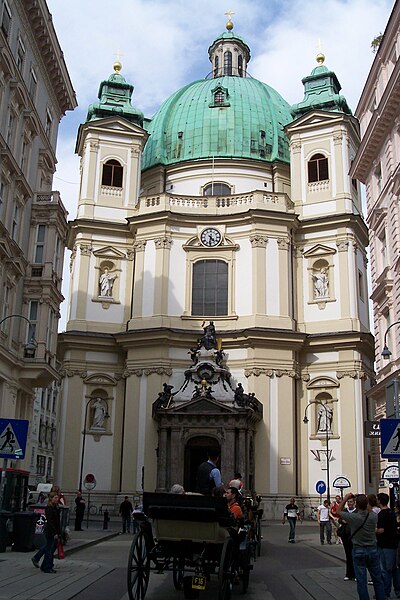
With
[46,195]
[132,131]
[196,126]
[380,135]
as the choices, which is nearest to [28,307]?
[46,195]

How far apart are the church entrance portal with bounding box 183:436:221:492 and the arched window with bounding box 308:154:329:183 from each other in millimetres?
18028

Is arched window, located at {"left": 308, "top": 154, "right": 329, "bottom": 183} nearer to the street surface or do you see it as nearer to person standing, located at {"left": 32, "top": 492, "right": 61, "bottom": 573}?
the street surface

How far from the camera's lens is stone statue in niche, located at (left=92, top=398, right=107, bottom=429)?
41719mm

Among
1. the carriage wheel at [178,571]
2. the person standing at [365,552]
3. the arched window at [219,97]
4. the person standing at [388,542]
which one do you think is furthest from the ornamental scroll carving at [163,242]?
Answer: the person standing at [365,552]

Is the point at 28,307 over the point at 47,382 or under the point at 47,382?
over

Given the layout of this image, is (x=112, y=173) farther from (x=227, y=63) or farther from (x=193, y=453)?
(x=227, y=63)

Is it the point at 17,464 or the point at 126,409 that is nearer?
the point at 17,464

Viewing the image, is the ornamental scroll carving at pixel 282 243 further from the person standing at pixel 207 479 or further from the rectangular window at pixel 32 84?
the person standing at pixel 207 479

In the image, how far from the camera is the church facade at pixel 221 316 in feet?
127

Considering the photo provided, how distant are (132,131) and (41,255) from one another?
18792 mm

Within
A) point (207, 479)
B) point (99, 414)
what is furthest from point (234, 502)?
point (99, 414)

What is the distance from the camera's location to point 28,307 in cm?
3016

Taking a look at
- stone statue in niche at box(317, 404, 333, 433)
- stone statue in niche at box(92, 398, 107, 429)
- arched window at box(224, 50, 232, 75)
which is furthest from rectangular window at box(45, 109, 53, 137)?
arched window at box(224, 50, 232, 75)

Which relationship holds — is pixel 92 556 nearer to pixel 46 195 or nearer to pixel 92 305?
pixel 46 195
